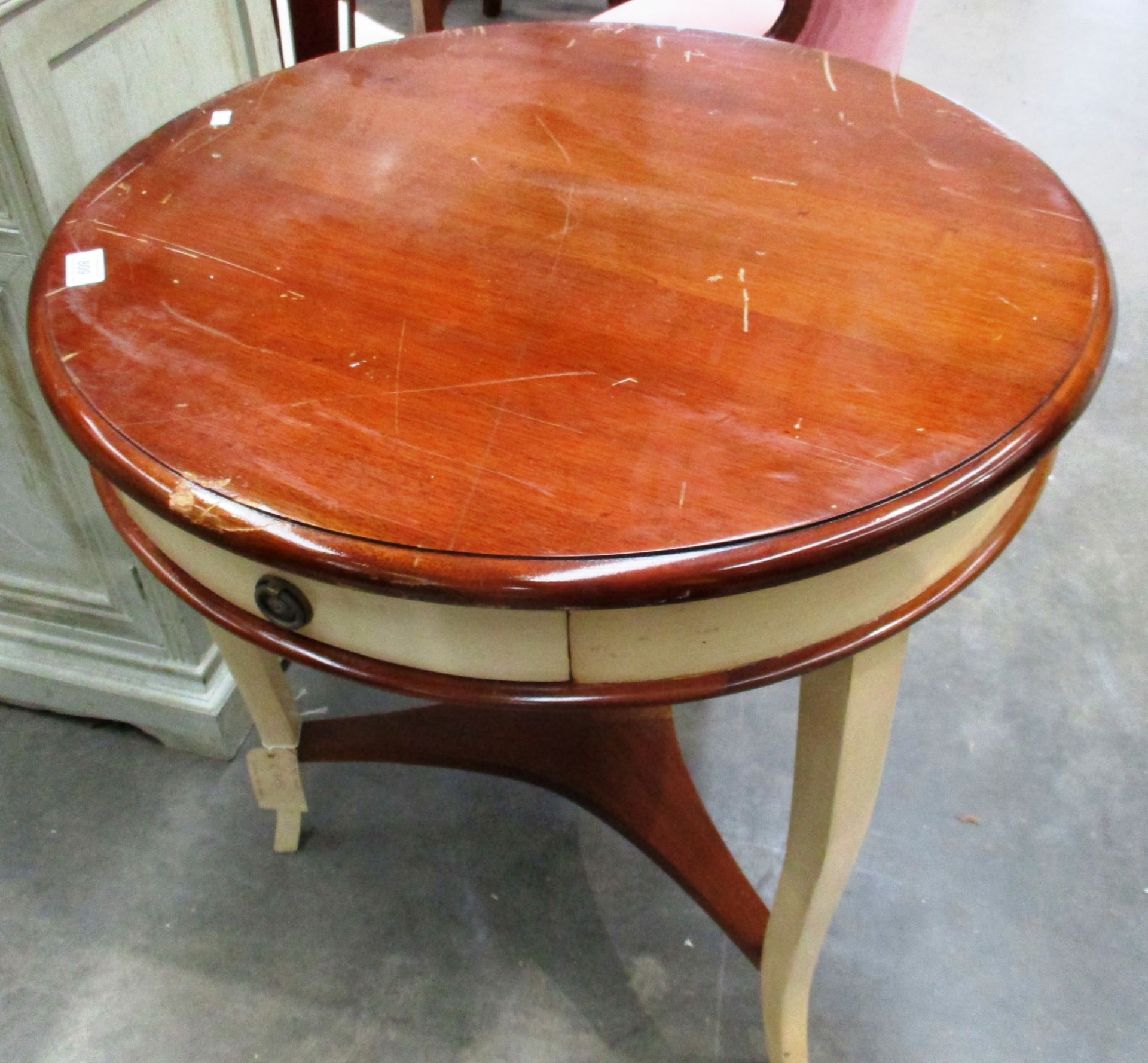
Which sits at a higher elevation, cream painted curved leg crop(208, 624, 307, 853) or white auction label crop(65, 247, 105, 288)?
white auction label crop(65, 247, 105, 288)

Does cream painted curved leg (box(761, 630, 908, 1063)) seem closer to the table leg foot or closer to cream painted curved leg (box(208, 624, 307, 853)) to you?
the table leg foot

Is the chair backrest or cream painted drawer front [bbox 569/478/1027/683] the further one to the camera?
the chair backrest

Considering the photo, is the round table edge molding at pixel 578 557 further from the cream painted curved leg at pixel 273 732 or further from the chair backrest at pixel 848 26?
the chair backrest at pixel 848 26

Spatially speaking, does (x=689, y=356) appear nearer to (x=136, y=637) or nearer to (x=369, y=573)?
(x=369, y=573)

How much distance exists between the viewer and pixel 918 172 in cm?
65

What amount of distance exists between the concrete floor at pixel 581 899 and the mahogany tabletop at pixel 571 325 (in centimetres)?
61

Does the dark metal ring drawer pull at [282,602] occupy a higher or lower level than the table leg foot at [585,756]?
higher

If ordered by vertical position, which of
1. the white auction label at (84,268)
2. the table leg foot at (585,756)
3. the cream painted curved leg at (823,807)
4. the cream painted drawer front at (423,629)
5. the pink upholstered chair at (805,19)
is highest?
the pink upholstered chair at (805,19)

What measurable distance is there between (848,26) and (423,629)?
1005 mm

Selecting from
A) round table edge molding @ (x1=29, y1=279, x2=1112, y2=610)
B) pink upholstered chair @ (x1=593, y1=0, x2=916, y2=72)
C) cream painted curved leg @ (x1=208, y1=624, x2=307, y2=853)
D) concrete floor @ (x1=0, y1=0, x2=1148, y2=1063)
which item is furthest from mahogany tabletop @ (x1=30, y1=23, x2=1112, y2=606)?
concrete floor @ (x1=0, y1=0, x2=1148, y2=1063)

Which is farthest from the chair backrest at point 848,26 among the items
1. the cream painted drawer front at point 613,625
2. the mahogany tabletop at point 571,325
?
the cream painted drawer front at point 613,625

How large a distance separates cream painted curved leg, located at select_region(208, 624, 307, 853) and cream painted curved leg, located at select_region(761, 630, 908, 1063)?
1.38 feet

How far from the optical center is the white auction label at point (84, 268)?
22.7 inches

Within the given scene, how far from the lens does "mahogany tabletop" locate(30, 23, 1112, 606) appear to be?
17.5 inches
